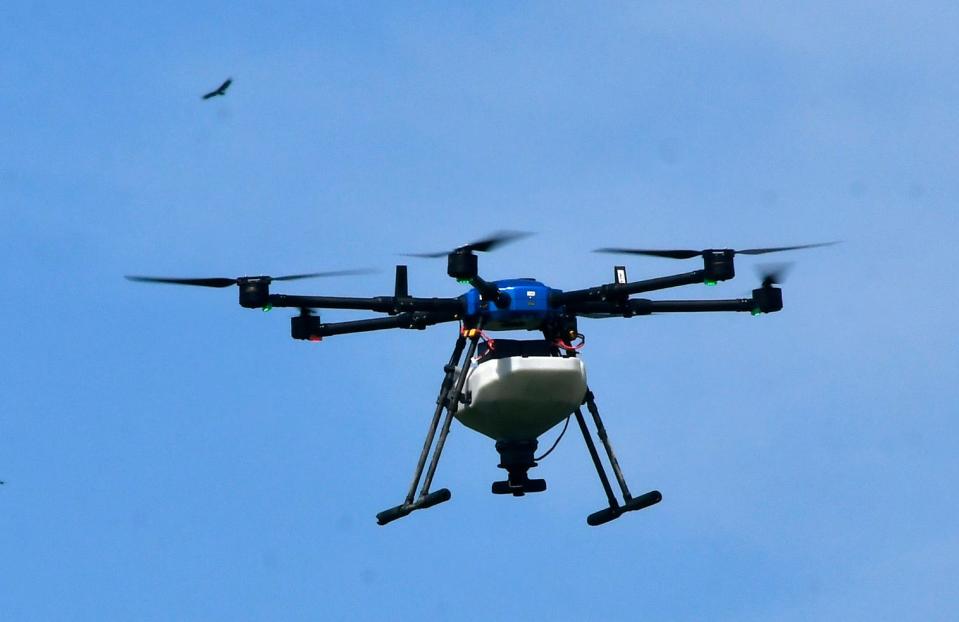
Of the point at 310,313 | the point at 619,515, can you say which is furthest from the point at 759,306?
the point at 310,313

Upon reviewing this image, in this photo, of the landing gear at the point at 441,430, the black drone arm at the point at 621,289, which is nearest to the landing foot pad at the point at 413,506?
the landing gear at the point at 441,430

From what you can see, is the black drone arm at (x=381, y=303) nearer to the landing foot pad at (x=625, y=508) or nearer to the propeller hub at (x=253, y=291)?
the propeller hub at (x=253, y=291)

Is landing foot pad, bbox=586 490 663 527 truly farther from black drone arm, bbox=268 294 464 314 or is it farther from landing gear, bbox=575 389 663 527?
black drone arm, bbox=268 294 464 314

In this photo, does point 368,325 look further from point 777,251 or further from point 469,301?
point 777,251

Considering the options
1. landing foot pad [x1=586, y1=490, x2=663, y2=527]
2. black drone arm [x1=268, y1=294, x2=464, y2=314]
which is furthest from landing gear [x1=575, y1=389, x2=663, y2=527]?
black drone arm [x1=268, y1=294, x2=464, y2=314]

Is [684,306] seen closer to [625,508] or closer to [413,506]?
[625,508]

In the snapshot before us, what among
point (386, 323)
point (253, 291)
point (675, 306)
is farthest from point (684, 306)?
point (253, 291)
